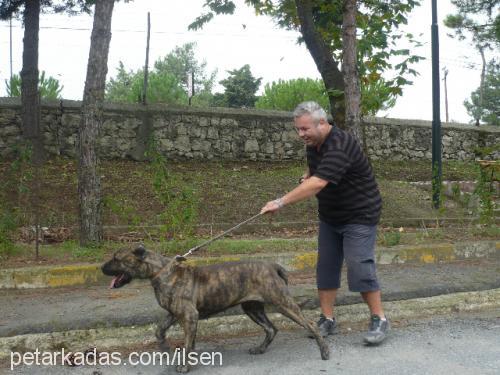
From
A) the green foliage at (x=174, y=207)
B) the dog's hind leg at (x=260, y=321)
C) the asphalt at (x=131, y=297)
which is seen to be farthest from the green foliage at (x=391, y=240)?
the dog's hind leg at (x=260, y=321)

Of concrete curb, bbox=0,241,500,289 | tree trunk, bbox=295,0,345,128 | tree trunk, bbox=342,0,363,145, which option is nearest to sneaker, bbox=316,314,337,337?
concrete curb, bbox=0,241,500,289

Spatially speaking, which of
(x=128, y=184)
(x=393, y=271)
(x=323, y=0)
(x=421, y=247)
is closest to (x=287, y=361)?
(x=393, y=271)

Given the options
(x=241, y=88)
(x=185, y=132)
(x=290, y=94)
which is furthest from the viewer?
(x=241, y=88)

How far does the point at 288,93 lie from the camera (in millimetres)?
27844

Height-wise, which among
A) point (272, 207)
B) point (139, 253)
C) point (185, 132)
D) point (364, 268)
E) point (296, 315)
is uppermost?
point (185, 132)

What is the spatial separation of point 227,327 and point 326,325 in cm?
90

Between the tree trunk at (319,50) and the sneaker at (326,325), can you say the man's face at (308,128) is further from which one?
the tree trunk at (319,50)

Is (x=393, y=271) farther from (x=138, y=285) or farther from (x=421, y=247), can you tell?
(x=138, y=285)

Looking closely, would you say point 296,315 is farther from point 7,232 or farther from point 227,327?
point 7,232

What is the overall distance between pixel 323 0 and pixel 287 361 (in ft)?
26.4

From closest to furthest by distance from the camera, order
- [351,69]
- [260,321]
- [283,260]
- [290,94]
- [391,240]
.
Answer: [260,321]
[283,260]
[391,240]
[351,69]
[290,94]

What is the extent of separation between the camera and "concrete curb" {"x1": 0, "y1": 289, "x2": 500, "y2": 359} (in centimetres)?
486

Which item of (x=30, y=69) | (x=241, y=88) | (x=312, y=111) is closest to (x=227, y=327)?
(x=312, y=111)

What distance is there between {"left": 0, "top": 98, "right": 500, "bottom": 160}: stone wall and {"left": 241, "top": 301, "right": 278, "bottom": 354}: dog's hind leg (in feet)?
25.1
